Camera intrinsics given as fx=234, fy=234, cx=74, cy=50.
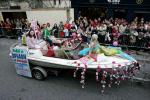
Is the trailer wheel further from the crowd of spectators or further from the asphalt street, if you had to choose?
the crowd of spectators

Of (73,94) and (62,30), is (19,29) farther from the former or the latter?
(73,94)

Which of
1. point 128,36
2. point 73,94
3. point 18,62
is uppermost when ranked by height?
point 128,36

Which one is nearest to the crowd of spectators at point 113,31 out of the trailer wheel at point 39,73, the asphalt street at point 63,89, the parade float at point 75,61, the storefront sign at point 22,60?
the asphalt street at point 63,89

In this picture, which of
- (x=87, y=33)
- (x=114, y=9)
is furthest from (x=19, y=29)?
(x=114, y=9)

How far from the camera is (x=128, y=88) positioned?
7.82m

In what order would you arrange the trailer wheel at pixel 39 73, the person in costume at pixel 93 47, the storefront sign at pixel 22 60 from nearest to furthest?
the person in costume at pixel 93 47 → the trailer wheel at pixel 39 73 → the storefront sign at pixel 22 60

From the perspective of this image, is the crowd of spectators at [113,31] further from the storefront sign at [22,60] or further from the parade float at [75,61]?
the storefront sign at [22,60]

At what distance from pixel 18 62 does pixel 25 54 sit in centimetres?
55

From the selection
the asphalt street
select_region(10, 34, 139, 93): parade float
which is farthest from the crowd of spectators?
select_region(10, 34, 139, 93): parade float

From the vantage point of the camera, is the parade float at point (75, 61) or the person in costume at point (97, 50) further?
the person in costume at point (97, 50)

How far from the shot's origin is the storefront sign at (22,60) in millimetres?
8594

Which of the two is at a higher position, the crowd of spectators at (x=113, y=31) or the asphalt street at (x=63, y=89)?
A: the crowd of spectators at (x=113, y=31)

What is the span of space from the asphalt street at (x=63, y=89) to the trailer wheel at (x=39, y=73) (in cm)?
18

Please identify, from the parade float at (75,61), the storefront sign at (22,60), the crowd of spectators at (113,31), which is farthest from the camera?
the crowd of spectators at (113,31)
